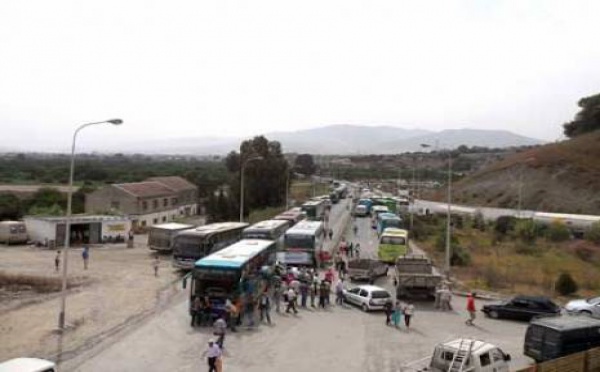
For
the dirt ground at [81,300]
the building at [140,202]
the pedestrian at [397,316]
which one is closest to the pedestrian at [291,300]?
the pedestrian at [397,316]

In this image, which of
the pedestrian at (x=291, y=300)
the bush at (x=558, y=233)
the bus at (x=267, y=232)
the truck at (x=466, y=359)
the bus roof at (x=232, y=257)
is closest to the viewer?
the truck at (x=466, y=359)

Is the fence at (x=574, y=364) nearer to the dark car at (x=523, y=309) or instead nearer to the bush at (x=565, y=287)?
the dark car at (x=523, y=309)

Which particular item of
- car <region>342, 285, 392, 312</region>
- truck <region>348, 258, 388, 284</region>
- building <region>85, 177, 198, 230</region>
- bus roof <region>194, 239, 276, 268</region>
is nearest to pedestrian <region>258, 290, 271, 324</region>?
bus roof <region>194, 239, 276, 268</region>

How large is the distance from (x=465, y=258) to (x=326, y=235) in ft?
66.6

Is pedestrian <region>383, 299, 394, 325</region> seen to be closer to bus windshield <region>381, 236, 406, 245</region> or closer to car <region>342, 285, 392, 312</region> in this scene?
car <region>342, 285, 392, 312</region>

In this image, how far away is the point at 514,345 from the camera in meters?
23.4

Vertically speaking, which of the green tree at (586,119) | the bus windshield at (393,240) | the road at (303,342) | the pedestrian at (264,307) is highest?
the green tree at (586,119)

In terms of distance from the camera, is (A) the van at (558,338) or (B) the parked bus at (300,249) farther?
(B) the parked bus at (300,249)

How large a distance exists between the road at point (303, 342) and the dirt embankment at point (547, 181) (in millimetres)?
78483

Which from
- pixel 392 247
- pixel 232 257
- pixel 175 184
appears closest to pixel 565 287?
pixel 392 247

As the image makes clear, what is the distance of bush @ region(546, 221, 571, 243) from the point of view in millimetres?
64375

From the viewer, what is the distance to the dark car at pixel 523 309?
27.4m

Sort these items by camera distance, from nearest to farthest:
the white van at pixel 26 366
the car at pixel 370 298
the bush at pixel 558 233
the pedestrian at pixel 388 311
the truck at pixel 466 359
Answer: the white van at pixel 26 366 → the truck at pixel 466 359 → the pedestrian at pixel 388 311 → the car at pixel 370 298 → the bush at pixel 558 233

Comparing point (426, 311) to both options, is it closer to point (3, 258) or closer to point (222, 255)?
point (222, 255)
